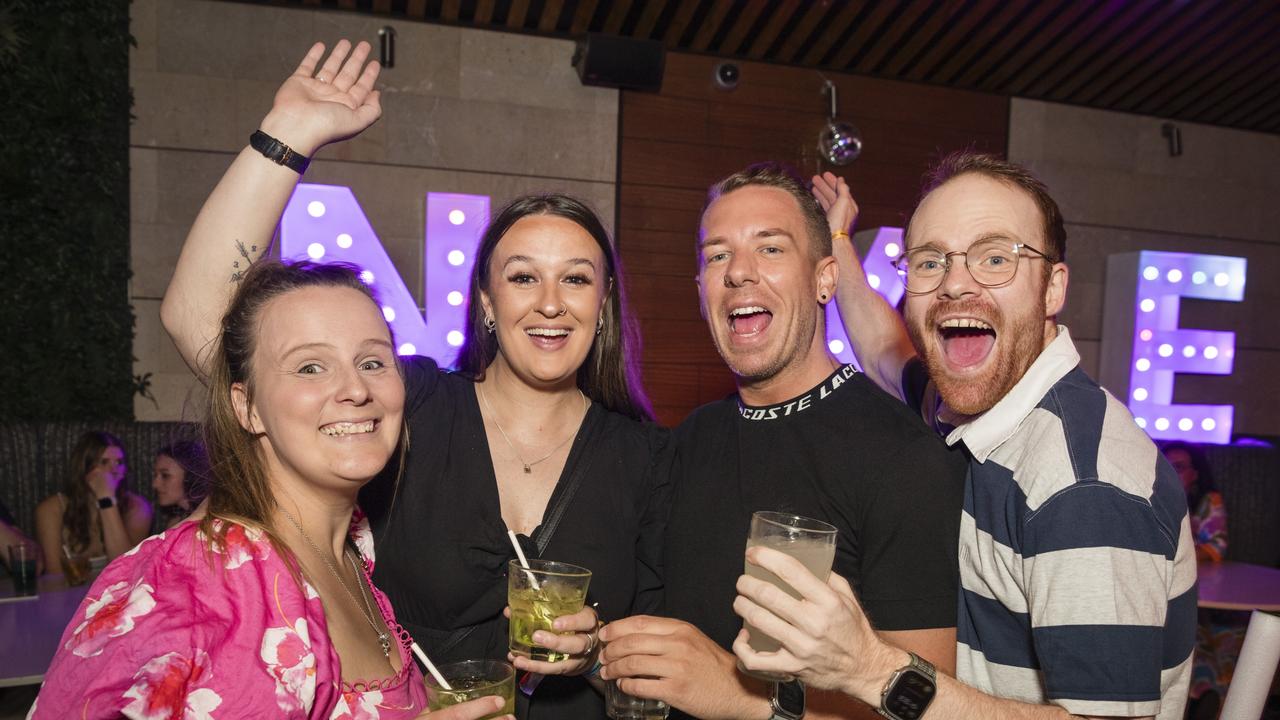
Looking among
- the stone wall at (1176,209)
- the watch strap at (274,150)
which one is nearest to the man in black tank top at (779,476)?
the watch strap at (274,150)

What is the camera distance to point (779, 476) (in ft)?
5.77

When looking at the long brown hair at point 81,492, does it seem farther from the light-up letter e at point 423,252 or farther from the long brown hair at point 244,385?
the long brown hair at point 244,385

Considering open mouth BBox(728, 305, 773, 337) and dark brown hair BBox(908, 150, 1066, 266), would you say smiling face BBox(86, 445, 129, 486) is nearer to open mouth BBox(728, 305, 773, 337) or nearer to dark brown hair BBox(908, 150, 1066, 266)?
open mouth BBox(728, 305, 773, 337)

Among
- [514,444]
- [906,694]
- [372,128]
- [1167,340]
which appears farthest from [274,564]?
[1167,340]

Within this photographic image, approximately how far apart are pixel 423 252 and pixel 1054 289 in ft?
14.4

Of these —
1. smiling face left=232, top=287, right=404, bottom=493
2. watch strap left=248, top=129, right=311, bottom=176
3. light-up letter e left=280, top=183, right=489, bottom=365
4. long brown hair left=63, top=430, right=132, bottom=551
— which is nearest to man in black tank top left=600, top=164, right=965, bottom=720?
smiling face left=232, top=287, right=404, bottom=493

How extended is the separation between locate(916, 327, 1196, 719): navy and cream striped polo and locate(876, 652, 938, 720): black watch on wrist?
207mm

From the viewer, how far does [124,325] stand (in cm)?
491

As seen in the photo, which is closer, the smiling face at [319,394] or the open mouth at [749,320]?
the smiling face at [319,394]

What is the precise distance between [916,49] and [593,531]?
16.9 ft

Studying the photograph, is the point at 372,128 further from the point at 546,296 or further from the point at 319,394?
the point at 319,394

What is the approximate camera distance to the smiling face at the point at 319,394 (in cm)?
141

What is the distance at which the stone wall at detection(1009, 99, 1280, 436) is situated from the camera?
6395mm

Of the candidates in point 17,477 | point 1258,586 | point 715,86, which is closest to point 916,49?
point 715,86
